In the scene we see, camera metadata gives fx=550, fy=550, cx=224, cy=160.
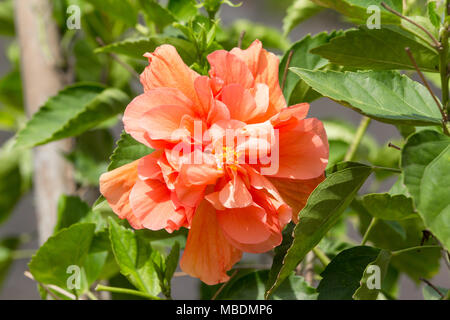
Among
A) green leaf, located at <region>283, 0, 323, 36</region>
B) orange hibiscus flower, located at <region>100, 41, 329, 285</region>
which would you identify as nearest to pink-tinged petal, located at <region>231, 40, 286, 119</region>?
orange hibiscus flower, located at <region>100, 41, 329, 285</region>

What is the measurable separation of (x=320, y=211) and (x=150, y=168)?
0.38 feet

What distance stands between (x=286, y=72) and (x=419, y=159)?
0.59ft

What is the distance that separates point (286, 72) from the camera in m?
0.48

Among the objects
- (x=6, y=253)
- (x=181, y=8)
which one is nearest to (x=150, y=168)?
(x=181, y=8)

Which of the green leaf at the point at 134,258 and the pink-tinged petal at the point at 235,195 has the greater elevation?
the pink-tinged petal at the point at 235,195

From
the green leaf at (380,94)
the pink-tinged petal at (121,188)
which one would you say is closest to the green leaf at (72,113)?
the pink-tinged petal at (121,188)

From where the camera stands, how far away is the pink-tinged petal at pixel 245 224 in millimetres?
367

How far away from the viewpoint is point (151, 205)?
375 millimetres

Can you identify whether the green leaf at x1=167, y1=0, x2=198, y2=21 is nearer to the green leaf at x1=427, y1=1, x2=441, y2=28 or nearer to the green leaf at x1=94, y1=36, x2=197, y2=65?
the green leaf at x1=94, y1=36, x2=197, y2=65

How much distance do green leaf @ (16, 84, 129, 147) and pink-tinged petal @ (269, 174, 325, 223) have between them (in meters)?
0.25

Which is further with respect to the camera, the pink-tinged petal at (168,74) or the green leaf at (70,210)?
the green leaf at (70,210)

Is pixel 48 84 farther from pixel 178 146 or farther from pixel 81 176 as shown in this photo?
pixel 178 146

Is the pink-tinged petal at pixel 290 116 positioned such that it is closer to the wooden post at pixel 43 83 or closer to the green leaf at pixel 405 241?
the green leaf at pixel 405 241

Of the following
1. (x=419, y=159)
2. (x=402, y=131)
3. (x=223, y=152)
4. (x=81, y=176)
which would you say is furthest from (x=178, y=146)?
(x=81, y=176)
